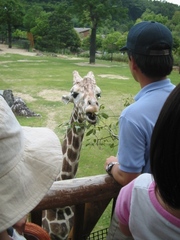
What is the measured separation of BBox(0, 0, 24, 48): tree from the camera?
107ft

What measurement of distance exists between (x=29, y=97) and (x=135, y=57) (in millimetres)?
8985

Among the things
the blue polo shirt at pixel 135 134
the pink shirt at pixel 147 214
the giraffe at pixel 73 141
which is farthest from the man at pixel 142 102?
the giraffe at pixel 73 141

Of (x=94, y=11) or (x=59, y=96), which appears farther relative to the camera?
(x=94, y=11)

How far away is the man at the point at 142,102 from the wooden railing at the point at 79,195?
58 millimetres

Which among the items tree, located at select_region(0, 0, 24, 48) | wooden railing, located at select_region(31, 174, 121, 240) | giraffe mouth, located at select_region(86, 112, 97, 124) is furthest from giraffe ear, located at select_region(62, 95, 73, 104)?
tree, located at select_region(0, 0, 24, 48)

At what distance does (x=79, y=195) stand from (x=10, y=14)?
35.0m

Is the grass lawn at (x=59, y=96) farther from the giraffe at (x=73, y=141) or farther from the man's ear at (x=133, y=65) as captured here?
the man's ear at (x=133, y=65)

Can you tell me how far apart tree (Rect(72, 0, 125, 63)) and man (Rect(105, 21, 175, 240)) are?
2050 centimetres

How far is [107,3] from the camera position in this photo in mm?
22391

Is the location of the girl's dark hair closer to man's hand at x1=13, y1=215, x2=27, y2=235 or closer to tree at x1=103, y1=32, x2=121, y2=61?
man's hand at x1=13, y1=215, x2=27, y2=235

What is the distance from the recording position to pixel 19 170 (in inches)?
32.9

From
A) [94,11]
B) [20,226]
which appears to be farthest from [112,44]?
[20,226]

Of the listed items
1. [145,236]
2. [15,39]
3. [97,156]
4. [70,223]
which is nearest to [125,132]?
[145,236]

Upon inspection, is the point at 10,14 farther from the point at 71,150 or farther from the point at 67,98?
the point at 71,150
